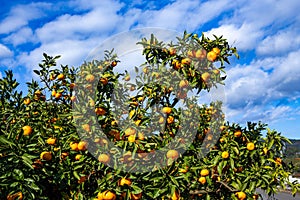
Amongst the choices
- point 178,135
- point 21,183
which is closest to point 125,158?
point 178,135

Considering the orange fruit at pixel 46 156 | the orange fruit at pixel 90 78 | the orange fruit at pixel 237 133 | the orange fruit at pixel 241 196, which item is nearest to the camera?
the orange fruit at pixel 46 156

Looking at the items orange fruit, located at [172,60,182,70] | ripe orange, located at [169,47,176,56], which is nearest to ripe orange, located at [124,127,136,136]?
orange fruit, located at [172,60,182,70]

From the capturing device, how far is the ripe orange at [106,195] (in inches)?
105

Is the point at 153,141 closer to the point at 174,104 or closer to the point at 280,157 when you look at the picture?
the point at 174,104

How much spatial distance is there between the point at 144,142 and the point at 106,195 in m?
0.56

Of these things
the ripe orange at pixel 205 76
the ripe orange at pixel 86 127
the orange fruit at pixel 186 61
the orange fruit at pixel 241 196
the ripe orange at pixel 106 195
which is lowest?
the ripe orange at pixel 106 195

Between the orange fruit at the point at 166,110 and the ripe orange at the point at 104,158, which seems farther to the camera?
the orange fruit at the point at 166,110

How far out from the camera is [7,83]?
4.05 m

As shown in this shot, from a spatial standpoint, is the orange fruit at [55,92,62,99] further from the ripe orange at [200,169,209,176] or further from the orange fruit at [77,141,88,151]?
the ripe orange at [200,169,209,176]

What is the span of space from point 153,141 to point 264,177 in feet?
3.80

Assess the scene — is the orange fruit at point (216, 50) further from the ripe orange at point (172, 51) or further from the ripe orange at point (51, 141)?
the ripe orange at point (51, 141)

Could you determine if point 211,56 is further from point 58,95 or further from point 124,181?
point 58,95

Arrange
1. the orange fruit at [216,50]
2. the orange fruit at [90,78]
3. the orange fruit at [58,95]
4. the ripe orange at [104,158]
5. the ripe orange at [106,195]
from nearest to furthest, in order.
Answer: the ripe orange at [106,195]
the ripe orange at [104,158]
the orange fruit at [90,78]
the orange fruit at [216,50]
the orange fruit at [58,95]

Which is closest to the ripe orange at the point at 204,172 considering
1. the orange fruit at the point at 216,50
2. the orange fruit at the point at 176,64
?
the orange fruit at the point at 176,64
